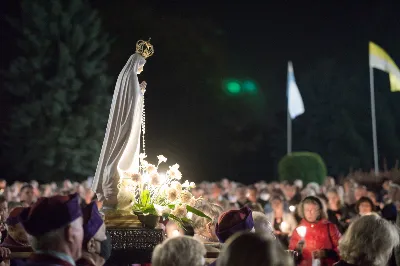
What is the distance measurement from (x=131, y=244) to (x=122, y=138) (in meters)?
1.51

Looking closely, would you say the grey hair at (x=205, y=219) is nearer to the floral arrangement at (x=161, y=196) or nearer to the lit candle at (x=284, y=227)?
the floral arrangement at (x=161, y=196)

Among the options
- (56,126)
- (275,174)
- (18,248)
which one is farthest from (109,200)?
(275,174)

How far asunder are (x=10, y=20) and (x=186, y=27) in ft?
44.1

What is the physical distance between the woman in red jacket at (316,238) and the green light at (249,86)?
46.2 m

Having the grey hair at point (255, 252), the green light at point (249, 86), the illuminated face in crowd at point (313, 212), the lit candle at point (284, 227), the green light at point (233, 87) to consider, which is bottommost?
the grey hair at point (255, 252)

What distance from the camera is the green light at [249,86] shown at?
2237 inches

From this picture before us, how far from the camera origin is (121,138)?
318 inches

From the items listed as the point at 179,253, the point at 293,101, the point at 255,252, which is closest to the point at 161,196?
the point at 179,253

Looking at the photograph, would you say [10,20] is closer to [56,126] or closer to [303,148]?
[56,126]

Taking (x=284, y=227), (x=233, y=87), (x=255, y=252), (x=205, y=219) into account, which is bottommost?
(x=255, y=252)

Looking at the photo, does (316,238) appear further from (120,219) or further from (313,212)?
(120,219)

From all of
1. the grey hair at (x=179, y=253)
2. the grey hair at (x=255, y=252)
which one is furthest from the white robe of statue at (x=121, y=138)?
the grey hair at (x=255, y=252)

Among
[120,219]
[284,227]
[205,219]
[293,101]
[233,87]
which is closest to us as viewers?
[120,219]

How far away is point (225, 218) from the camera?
682 cm
